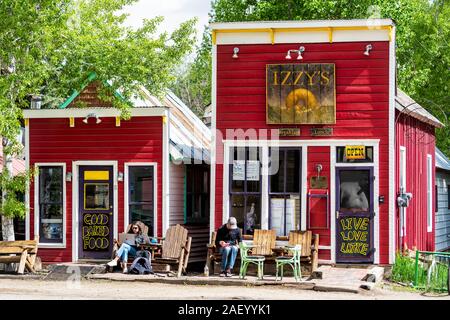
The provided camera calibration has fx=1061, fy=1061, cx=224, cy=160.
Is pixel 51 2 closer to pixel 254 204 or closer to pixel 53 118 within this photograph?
pixel 53 118

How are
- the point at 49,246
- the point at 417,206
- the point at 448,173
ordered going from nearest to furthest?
the point at 49,246
the point at 417,206
the point at 448,173

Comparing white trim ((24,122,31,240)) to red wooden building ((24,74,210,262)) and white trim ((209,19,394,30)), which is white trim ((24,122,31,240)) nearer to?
red wooden building ((24,74,210,262))

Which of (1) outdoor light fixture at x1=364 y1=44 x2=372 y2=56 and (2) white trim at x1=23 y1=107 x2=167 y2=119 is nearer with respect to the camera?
(1) outdoor light fixture at x1=364 y1=44 x2=372 y2=56

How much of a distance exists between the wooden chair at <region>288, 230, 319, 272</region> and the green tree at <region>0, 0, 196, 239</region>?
502 cm

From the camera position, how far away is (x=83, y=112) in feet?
82.7

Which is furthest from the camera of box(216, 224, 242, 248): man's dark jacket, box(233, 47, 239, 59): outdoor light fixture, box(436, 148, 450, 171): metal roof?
box(436, 148, 450, 171): metal roof

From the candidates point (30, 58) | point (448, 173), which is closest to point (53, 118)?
point (30, 58)

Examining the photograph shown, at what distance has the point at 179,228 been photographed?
23500 mm

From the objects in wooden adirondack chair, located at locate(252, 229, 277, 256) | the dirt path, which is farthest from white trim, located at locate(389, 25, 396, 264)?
wooden adirondack chair, located at locate(252, 229, 277, 256)

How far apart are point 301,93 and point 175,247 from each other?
4393 millimetres

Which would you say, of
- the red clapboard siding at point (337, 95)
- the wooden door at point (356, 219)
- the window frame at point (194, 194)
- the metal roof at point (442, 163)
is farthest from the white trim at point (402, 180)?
the metal roof at point (442, 163)

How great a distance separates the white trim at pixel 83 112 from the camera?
24.8 meters

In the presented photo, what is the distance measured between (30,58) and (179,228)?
510 centimetres

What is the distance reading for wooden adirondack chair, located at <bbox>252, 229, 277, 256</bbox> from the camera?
22.6 metres
